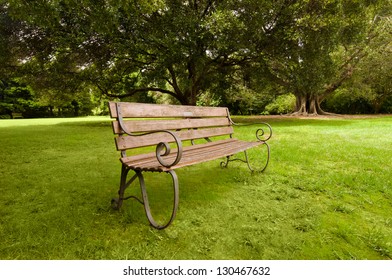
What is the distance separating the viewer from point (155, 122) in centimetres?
312

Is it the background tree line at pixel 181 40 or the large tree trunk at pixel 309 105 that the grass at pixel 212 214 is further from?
the large tree trunk at pixel 309 105

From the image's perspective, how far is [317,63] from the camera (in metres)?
13.5

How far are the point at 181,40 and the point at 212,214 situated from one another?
1091 centimetres

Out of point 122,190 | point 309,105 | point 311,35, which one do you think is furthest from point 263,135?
point 309,105

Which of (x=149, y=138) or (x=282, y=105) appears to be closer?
(x=149, y=138)

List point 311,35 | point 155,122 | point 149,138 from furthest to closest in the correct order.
Answer: point 311,35
point 155,122
point 149,138

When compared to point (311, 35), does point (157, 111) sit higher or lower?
lower

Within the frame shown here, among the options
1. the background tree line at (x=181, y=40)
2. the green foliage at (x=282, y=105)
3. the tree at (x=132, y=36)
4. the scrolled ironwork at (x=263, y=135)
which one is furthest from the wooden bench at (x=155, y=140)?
the green foliage at (x=282, y=105)

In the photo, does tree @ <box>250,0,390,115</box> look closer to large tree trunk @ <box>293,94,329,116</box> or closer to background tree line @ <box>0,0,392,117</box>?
background tree line @ <box>0,0,392,117</box>

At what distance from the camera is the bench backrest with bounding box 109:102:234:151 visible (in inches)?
103

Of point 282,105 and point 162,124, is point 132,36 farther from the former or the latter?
point 282,105

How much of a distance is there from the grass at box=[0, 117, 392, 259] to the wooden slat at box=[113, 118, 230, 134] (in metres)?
0.87
